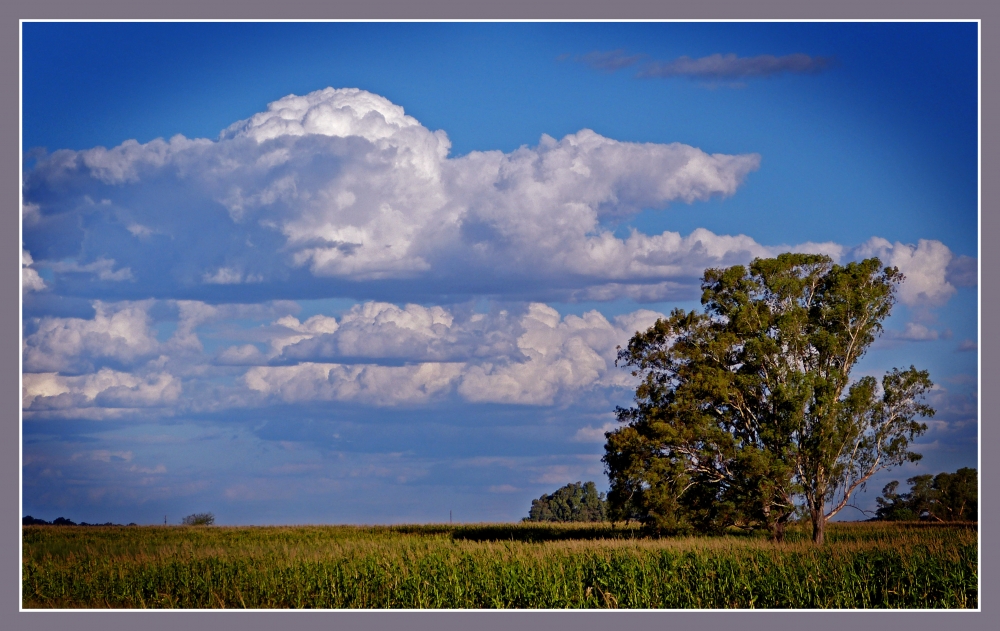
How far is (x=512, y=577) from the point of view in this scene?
938 inches

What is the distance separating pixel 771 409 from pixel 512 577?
1487 centimetres

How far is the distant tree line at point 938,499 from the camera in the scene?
4744 centimetres

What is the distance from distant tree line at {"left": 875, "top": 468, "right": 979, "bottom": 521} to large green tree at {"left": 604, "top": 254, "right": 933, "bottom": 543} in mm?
11136

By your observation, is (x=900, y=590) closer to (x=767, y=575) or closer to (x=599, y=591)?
(x=767, y=575)

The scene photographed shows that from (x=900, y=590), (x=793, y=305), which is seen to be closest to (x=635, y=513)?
(x=793, y=305)

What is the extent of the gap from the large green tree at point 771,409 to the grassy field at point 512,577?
461 cm

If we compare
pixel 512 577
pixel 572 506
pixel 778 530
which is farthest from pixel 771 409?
pixel 572 506

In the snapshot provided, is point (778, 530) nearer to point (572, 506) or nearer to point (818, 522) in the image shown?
point (818, 522)

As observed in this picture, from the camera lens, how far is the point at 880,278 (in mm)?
34312

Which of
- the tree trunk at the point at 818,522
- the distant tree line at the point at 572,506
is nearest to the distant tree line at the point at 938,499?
the tree trunk at the point at 818,522

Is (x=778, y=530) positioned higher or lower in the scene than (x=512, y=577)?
higher

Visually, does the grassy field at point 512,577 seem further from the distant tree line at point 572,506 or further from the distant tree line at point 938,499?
the distant tree line at point 572,506

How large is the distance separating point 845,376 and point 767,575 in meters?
13.0

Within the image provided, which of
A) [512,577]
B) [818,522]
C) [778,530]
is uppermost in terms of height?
[818,522]
